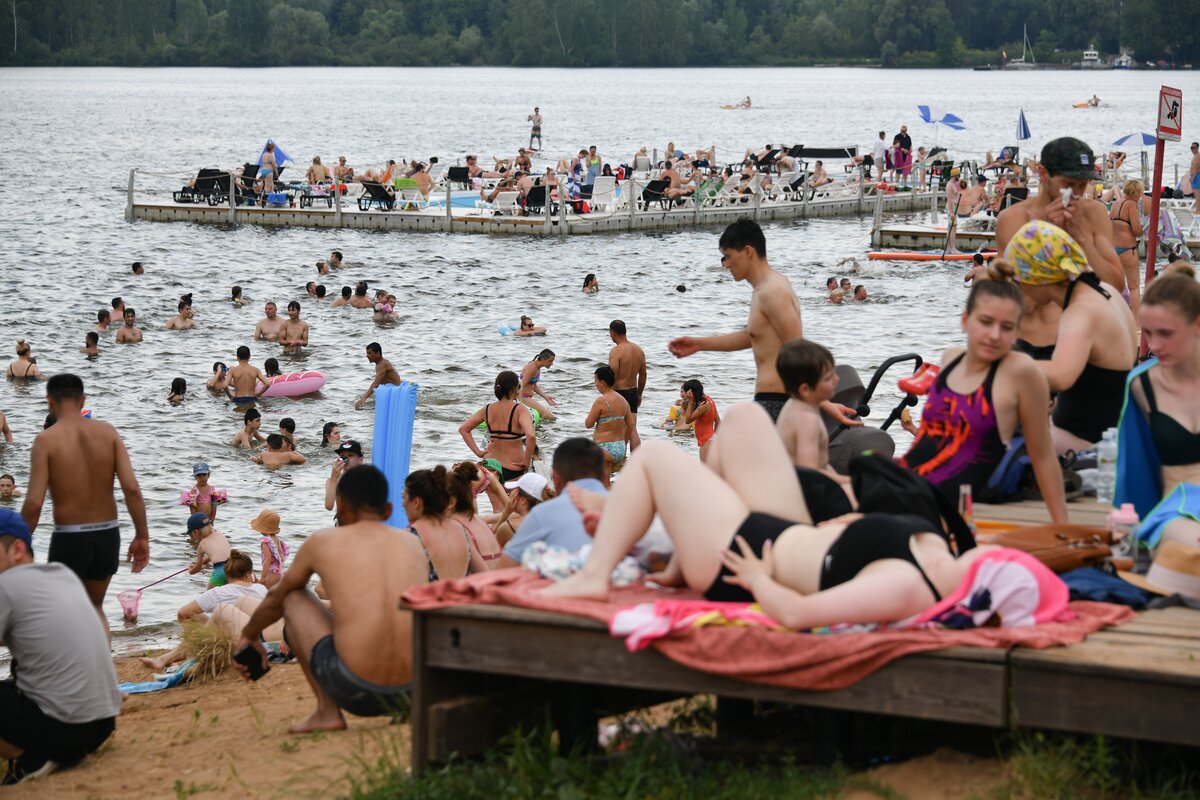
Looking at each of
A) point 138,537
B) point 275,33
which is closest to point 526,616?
point 138,537

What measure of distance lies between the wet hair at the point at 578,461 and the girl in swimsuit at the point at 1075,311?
1.84 m

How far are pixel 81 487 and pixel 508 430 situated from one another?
4768 mm

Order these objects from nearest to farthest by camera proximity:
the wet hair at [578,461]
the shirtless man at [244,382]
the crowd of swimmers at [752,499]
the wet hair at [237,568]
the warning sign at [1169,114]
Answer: the crowd of swimmers at [752,499] → the wet hair at [578,461] → the wet hair at [237,568] → the warning sign at [1169,114] → the shirtless man at [244,382]

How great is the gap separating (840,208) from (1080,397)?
3201 centimetres

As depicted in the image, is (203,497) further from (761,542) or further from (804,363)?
(761,542)

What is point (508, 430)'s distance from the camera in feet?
40.0

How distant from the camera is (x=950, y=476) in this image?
5395mm

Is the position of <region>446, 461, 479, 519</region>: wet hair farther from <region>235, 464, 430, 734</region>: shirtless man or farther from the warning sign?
the warning sign

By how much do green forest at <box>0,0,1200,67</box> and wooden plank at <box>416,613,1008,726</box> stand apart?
15346 cm

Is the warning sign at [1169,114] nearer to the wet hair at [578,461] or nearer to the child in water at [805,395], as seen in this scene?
the child in water at [805,395]

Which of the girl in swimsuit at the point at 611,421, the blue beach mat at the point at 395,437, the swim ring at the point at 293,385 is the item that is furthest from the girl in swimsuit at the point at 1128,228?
the swim ring at the point at 293,385

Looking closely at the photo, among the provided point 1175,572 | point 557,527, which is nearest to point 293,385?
point 557,527

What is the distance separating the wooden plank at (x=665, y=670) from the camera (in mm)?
3865

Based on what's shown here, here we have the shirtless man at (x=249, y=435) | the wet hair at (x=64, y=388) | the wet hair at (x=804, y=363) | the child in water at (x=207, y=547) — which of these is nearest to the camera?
the wet hair at (x=804, y=363)
